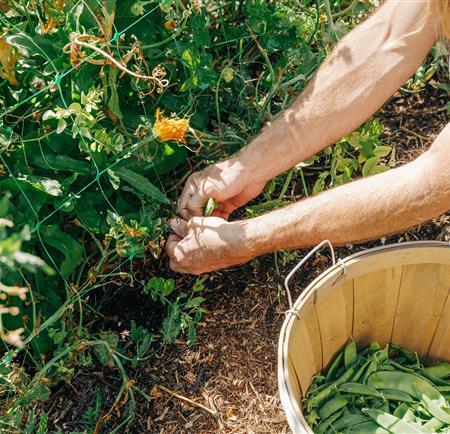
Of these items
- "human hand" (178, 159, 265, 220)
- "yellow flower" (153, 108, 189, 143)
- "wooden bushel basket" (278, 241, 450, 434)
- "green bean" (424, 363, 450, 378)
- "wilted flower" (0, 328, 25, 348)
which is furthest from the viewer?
"green bean" (424, 363, 450, 378)

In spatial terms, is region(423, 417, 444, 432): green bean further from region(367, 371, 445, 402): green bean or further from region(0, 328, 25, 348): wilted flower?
region(0, 328, 25, 348): wilted flower

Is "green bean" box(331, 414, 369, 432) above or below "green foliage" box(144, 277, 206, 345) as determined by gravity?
below

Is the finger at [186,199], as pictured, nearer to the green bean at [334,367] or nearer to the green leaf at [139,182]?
the green leaf at [139,182]

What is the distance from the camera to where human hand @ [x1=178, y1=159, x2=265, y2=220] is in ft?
5.41

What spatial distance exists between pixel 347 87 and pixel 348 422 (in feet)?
2.71

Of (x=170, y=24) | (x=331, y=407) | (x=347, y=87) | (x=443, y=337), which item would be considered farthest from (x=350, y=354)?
(x=170, y=24)

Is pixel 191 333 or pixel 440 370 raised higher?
pixel 191 333

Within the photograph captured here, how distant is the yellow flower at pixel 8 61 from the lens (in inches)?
57.9

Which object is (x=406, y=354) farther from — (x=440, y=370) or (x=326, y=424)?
(x=326, y=424)

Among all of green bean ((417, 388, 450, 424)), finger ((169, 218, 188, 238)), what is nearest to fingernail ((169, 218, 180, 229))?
finger ((169, 218, 188, 238))

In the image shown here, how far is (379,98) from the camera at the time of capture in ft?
5.74

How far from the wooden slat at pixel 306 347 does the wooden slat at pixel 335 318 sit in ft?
0.07

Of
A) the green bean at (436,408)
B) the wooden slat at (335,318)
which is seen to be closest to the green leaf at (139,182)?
the wooden slat at (335,318)

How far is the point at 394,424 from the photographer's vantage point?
169 cm
